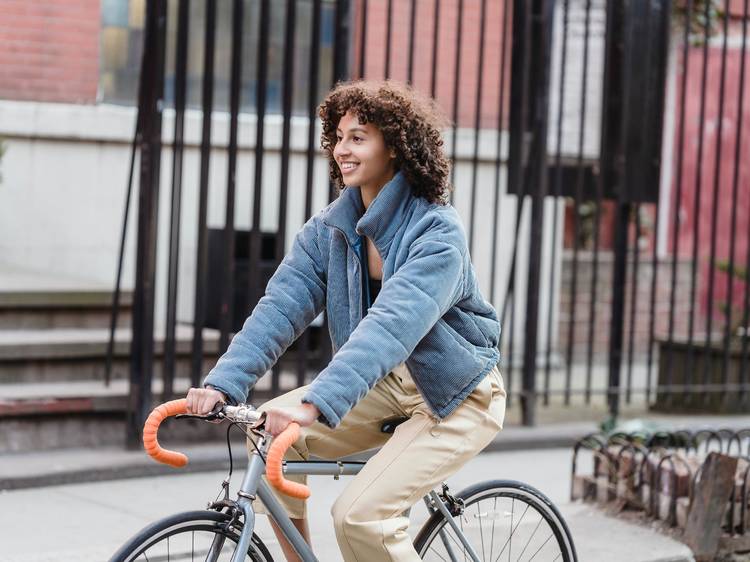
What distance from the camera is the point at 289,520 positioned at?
3807mm

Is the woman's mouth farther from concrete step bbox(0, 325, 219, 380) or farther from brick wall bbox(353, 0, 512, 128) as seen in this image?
brick wall bbox(353, 0, 512, 128)

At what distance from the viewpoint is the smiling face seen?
3896mm

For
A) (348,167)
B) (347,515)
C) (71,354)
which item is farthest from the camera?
(71,354)

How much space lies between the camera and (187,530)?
A: 11.5ft

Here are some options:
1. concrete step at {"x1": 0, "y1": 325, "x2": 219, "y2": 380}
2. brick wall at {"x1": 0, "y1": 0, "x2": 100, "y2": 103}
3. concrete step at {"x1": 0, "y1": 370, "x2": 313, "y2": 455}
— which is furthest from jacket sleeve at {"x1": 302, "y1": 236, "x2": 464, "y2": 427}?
brick wall at {"x1": 0, "y1": 0, "x2": 100, "y2": 103}

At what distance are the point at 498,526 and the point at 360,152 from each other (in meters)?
1.39

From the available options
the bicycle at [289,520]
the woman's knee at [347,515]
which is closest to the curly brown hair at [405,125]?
the bicycle at [289,520]

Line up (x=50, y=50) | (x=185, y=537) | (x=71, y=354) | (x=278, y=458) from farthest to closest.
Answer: (x=50, y=50) → (x=71, y=354) → (x=185, y=537) → (x=278, y=458)

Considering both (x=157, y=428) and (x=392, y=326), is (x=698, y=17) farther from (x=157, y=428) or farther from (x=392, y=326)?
(x=157, y=428)

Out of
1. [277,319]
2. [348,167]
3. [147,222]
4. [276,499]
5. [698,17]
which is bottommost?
[276,499]

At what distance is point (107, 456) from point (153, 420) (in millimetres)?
3631

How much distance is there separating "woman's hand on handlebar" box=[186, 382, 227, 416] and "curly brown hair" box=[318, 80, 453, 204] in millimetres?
850

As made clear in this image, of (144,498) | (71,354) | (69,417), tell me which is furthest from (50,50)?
(144,498)

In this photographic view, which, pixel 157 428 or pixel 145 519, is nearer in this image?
pixel 157 428
